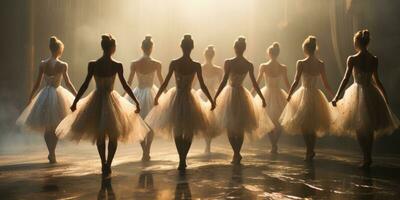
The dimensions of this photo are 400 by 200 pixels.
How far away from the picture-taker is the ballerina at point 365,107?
6168mm

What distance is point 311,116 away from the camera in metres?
6.79

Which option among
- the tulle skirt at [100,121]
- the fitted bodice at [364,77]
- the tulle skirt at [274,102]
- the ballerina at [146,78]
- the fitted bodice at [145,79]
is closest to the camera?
the tulle skirt at [100,121]

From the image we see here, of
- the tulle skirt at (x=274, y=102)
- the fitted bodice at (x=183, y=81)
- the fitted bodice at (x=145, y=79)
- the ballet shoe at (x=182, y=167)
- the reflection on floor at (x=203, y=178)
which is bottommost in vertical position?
the reflection on floor at (x=203, y=178)

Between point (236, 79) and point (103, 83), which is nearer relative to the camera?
point (103, 83)

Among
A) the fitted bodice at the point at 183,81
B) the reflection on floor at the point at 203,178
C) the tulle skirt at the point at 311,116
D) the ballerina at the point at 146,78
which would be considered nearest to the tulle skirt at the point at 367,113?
the tulle skirt at the point at 311,116

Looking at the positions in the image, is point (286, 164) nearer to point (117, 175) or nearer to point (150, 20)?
point (117, 175)

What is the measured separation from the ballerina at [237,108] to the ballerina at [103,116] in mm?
1410

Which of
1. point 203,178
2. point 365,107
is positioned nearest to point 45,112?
point 203,178

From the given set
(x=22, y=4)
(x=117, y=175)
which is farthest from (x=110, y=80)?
(x=22, y=4)

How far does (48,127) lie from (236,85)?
2943 mm

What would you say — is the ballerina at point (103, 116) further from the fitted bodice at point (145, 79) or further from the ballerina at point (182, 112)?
the fitted bodice at point (145, 79)

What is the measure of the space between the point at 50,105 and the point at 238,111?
2.85m

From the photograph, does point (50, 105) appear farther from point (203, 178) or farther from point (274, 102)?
point (274, 102)

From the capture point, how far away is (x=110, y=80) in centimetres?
567
